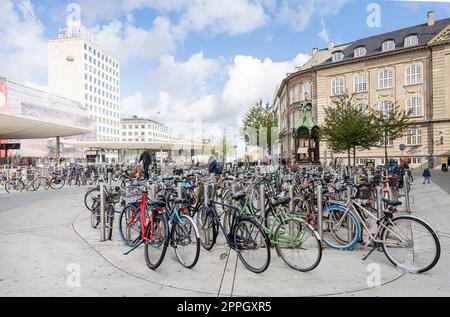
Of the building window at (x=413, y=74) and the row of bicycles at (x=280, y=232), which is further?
the building window at (x=413, y=74)

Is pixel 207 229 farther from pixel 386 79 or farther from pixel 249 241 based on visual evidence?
pixel 386 79

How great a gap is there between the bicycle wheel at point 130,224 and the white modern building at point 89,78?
237 feet

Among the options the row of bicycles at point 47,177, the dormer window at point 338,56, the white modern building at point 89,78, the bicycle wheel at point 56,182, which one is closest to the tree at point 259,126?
the dormer window at point 338,56

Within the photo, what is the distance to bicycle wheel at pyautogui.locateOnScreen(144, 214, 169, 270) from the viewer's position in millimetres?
4324

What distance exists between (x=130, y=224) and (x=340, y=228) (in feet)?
11.3

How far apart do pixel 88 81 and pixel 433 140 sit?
76.1 metres

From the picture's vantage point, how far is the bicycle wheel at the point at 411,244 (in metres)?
4.08

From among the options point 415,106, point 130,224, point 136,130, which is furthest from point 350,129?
point 136,130

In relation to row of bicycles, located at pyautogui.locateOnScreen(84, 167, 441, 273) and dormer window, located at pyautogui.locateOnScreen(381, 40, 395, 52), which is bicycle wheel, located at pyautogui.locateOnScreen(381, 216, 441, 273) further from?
dormer window, located at pyautogui.locateOnScreen(381, 40, 395, 52)

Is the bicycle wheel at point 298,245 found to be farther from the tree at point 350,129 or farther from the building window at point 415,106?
the building window at point 415,106

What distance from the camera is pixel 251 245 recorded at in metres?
4.35
